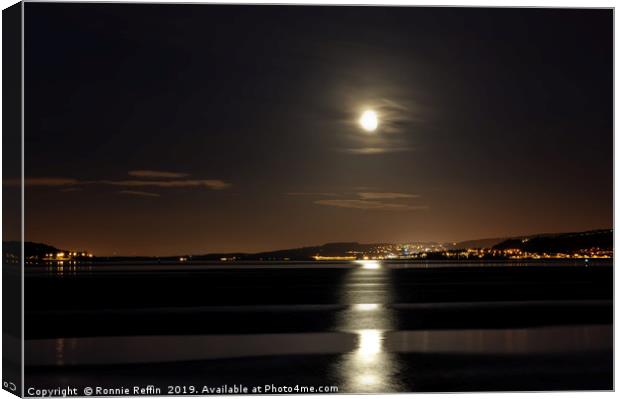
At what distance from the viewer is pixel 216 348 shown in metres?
14.1

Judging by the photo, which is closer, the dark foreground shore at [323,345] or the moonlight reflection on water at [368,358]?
the moonlight reflection on water at [368,358]

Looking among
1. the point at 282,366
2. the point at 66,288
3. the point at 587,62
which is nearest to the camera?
the point at 282,366

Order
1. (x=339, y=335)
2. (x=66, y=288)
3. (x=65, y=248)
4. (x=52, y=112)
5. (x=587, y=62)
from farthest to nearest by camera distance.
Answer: (x=66, y=288)
(x=65, y=248)
(x=52, y=112)
(x=339, y=335)
(x=587, y=62)

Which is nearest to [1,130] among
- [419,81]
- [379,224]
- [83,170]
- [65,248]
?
[419,81]

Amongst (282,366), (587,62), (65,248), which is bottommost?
(282,366)

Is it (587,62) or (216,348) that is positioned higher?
(587,62)

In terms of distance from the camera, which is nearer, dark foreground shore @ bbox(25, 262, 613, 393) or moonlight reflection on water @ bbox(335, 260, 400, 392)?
moonlight reflection on water @ bbox(335, 260, 400, 392)

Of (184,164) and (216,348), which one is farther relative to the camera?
(184,164)

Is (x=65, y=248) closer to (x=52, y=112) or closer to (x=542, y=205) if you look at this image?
(x=52, y=112)

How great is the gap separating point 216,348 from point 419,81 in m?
4.65

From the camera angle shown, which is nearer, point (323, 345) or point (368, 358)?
point (368, 358)

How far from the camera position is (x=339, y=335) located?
52.7 ft

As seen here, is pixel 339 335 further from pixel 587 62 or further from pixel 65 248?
pixel 65 248

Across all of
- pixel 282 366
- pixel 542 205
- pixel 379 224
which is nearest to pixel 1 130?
pixel 282 366
